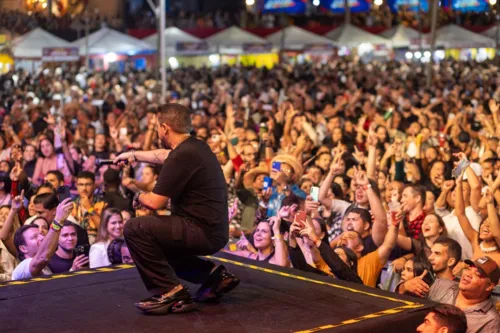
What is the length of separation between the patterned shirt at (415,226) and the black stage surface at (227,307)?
1.78m

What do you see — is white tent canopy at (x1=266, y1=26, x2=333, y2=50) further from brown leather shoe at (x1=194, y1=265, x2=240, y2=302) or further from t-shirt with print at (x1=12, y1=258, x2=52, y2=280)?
brown leather shoe at (x1=194, y1=265, x2=240, y2=302)

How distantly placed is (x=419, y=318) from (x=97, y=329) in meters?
2.16

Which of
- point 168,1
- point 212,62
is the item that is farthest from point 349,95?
point 168,1

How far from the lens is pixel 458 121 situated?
17578 mm

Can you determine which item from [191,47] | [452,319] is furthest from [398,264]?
[191,47]

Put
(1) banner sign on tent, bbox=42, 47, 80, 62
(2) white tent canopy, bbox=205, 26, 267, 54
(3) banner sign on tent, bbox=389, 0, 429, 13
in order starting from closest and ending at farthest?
(1) banner sign on tent, bbox=42, 47, 80, 62 → (2) white tent canopy, bbox=205, 26, 267, 54 → (3) banner sign on tent, bbox=389, 0, 429, 13

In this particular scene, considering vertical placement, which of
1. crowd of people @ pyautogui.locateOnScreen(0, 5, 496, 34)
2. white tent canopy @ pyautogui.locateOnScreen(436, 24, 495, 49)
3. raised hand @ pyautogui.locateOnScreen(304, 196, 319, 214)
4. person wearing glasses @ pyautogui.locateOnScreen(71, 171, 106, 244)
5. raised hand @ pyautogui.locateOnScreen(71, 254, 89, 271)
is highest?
crowd of people @ pyautogui.locateOnScreen(0, 5, 496, 34)

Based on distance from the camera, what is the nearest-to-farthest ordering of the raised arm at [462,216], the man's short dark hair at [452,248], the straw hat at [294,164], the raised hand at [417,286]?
1. the raised hand at [417,286]
2. the man's short dark hair at [452,248]
3. the raised arm at [462,216]
4. the straw hat at [294,164]

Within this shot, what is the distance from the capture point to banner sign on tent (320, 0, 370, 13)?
56.2 m

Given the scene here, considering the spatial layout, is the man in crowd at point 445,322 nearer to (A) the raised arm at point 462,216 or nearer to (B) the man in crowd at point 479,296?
(B) the man in crowd at point 479,296

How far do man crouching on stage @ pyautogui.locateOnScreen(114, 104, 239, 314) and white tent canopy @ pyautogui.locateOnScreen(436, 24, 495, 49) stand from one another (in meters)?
30.4

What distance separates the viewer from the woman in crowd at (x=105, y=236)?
9039 millimetres

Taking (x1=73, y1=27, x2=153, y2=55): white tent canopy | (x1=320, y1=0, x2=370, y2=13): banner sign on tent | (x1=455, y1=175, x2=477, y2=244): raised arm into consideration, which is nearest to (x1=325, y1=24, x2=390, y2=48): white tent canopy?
(x1=73, y1=27, x2=153, y2=55): white tent canopy

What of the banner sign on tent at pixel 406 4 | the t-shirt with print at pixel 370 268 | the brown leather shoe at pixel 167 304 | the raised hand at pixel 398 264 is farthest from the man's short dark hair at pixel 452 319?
the banner sign on tent at pixel 406 4
